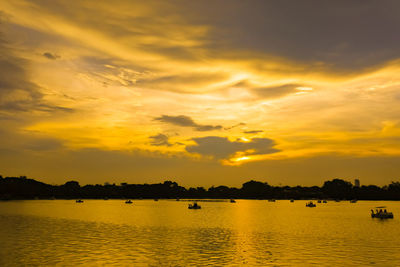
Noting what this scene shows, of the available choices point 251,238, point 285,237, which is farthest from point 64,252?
point 285,237

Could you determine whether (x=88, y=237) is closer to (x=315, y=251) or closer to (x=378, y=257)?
(x=315, y=251)

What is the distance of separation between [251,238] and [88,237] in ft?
107

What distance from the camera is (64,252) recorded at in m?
57.5

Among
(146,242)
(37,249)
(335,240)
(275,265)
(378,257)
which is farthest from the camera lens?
(335,240)

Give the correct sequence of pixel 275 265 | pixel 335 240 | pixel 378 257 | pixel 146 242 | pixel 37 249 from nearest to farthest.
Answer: pixel 275 265, pixel 378 257, pixel 37 249, pixel 146 242, pixel 335 240

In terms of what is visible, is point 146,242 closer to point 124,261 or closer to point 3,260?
point 124,261

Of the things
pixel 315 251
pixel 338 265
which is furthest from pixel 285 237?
pixel 338 265

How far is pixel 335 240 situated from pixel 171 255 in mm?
36619

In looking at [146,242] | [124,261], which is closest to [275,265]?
[124,261]

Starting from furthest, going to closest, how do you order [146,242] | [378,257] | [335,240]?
[335,240] < [146,242] < [378,257]

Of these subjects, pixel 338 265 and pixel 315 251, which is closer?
pixel 338 265

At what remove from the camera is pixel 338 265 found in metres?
49.6

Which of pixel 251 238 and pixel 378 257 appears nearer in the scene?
pixel 378 257

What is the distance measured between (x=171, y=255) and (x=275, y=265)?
15228 mm
